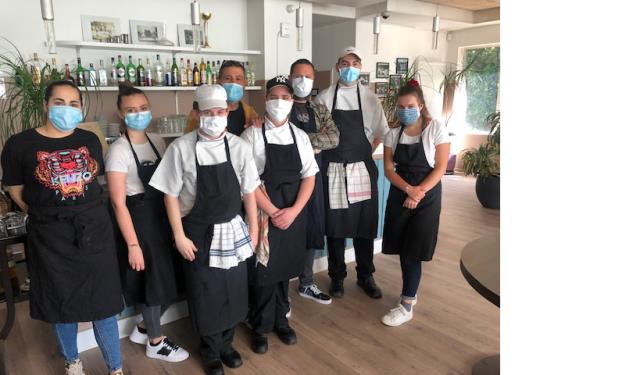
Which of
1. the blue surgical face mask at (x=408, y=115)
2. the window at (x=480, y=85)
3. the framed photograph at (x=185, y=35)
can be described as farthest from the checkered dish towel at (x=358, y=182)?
the window at (x=480, y=85)

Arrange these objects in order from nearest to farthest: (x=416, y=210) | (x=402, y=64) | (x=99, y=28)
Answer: (x=416, y=210), (x=99, y=28), (x=402, y=64)

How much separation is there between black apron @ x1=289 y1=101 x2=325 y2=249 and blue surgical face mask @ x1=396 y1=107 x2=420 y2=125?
1.54ft

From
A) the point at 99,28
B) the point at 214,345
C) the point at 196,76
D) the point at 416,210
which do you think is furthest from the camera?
the point at 196,76

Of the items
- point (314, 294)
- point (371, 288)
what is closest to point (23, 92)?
point (314, 294)

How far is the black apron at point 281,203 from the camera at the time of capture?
2166 millimetres

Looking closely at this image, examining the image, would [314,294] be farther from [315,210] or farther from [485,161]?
[485,161]

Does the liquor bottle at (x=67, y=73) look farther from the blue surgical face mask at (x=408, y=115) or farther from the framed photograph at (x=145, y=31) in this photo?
the blue surgical face mask at (x=408, y=115)

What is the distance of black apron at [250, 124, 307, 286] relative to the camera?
2166 millimetres

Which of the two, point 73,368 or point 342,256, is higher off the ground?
point 342,256

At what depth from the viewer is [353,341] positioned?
2.41m

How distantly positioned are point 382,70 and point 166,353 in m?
5.04

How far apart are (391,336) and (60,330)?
1597 mm

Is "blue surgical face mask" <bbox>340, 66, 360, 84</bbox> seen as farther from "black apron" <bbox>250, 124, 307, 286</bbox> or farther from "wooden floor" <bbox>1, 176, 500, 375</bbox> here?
"wooden floor" <bbox>1, 176, 500, 375</bbox>

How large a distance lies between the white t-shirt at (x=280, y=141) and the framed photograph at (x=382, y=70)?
428cm
